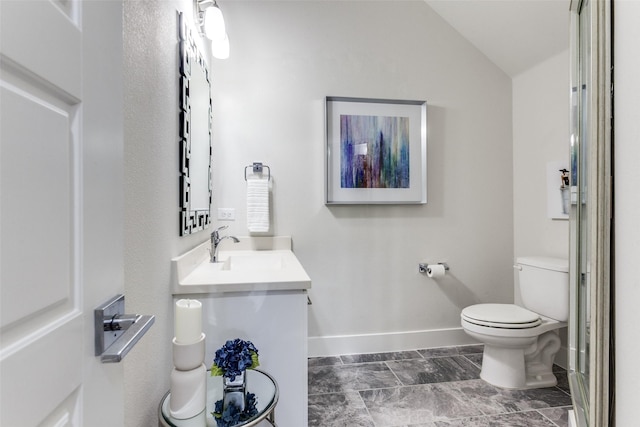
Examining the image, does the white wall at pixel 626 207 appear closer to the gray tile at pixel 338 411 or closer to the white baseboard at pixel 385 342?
the gray tile at pixel 338 411

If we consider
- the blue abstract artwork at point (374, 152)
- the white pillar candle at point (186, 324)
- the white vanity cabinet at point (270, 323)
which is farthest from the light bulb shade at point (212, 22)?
the white pillar candle at point (186, 324)

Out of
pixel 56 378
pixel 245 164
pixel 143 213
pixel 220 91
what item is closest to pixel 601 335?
pixel 56 378

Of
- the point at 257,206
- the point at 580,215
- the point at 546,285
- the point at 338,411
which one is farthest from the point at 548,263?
the point at 257,206

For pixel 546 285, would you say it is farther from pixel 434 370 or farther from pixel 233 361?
pixel 233 361

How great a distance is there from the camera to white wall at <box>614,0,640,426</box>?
2.06 feet

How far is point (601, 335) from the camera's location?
708 mm

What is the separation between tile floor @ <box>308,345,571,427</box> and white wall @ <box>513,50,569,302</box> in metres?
0.90

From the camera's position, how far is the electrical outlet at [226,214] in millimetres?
2314

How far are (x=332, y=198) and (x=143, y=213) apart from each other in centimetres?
157

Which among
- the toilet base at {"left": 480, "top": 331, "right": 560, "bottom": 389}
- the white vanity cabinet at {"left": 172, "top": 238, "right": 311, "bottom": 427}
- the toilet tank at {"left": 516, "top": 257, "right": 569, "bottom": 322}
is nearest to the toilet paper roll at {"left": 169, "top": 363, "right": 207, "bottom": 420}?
the white vanity cabinet at {"left": 172, "top": 238, "right": 311, "bottom": 427}

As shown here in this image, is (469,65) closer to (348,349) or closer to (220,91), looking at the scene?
(220,91)

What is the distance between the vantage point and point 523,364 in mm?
2018

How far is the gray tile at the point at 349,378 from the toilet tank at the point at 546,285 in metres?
1.06

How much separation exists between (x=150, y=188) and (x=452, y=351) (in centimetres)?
243
